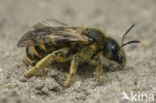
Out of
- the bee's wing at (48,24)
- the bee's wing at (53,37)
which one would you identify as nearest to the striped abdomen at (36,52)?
the bee's wing at (53,37)

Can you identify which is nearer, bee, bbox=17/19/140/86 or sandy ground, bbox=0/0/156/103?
sandy ground, bbox=0/0/156/103

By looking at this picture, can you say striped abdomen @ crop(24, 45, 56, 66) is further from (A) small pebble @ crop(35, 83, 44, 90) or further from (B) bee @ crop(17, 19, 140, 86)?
(A) small pebble @ crop(35, 83, 44, 90)

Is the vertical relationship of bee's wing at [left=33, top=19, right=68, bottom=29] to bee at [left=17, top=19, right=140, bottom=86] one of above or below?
above

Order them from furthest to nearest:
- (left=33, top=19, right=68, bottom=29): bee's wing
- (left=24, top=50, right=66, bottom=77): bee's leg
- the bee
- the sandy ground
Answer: (left=33, top=19, right=68, bottom=29): bee's wing, the bee, (left=24, top=50, right=66, bottom=77): bee's leg, the sandy ground

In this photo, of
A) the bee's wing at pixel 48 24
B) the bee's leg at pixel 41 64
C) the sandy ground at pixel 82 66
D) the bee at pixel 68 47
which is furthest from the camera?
the bee's wing at pixel 48 24

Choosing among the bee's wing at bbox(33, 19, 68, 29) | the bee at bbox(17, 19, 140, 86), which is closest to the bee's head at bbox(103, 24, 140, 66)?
the bee at bbox(17, 19, 140, 86)

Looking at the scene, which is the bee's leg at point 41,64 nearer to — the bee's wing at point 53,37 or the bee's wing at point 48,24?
the bee's wing at point 53,37

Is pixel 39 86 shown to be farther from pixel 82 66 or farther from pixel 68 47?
pixel 82 66
